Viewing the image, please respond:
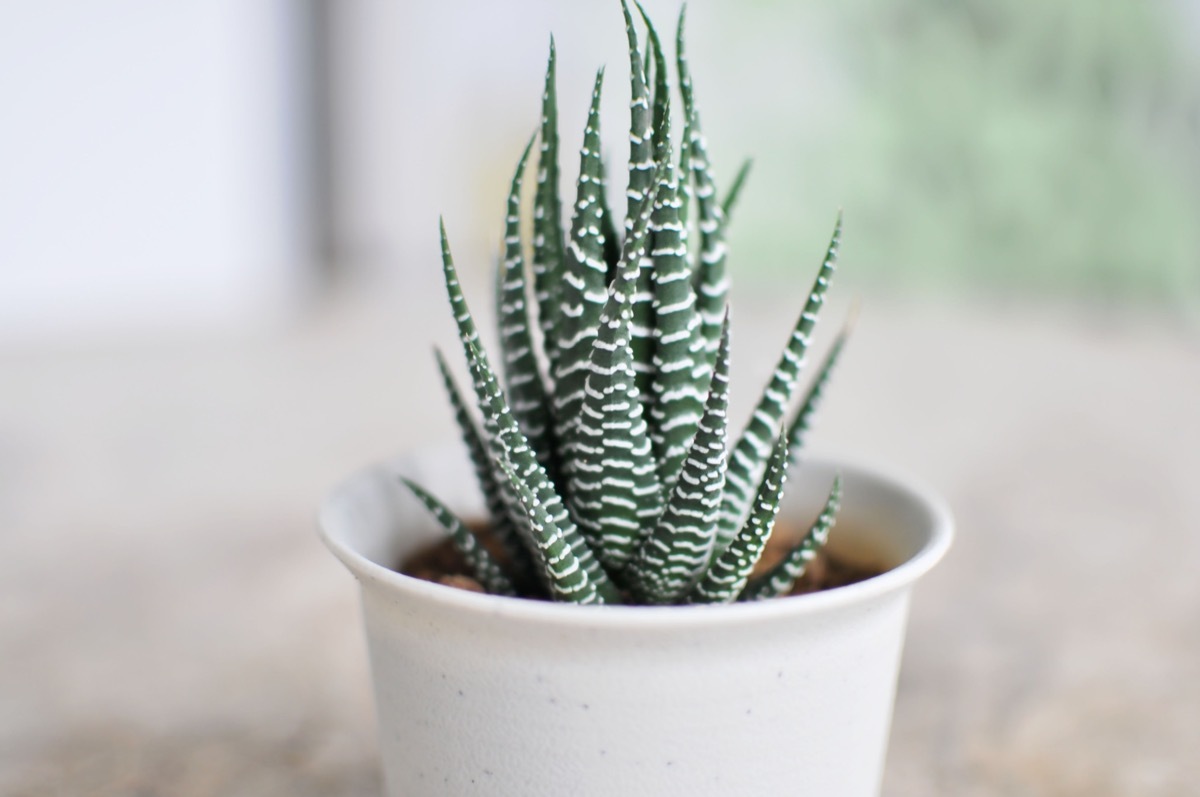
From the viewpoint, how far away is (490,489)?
470 mm

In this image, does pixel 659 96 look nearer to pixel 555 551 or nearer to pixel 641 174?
pixel 641 174

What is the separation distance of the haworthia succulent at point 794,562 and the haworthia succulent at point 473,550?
0.10m

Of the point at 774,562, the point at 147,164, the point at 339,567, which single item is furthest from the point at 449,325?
the point at 774,562

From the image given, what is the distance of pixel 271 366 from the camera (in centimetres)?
156

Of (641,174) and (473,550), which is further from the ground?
(641,174)

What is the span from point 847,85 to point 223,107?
1293mm

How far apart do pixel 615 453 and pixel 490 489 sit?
99mm

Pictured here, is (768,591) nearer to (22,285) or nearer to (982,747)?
(982,747)

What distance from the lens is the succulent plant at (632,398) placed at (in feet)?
1.20

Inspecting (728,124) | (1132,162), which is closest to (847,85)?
(728,124)

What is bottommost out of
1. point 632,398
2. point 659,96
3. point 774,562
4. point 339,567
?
point 339,567

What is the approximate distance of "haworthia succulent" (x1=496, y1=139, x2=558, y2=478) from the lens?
1.38 feet

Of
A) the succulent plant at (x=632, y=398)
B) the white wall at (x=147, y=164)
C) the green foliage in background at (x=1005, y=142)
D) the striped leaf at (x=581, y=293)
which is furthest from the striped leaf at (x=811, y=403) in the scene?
the green foliage in background at (x=1005, y=142)

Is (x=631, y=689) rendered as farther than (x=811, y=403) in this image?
No
